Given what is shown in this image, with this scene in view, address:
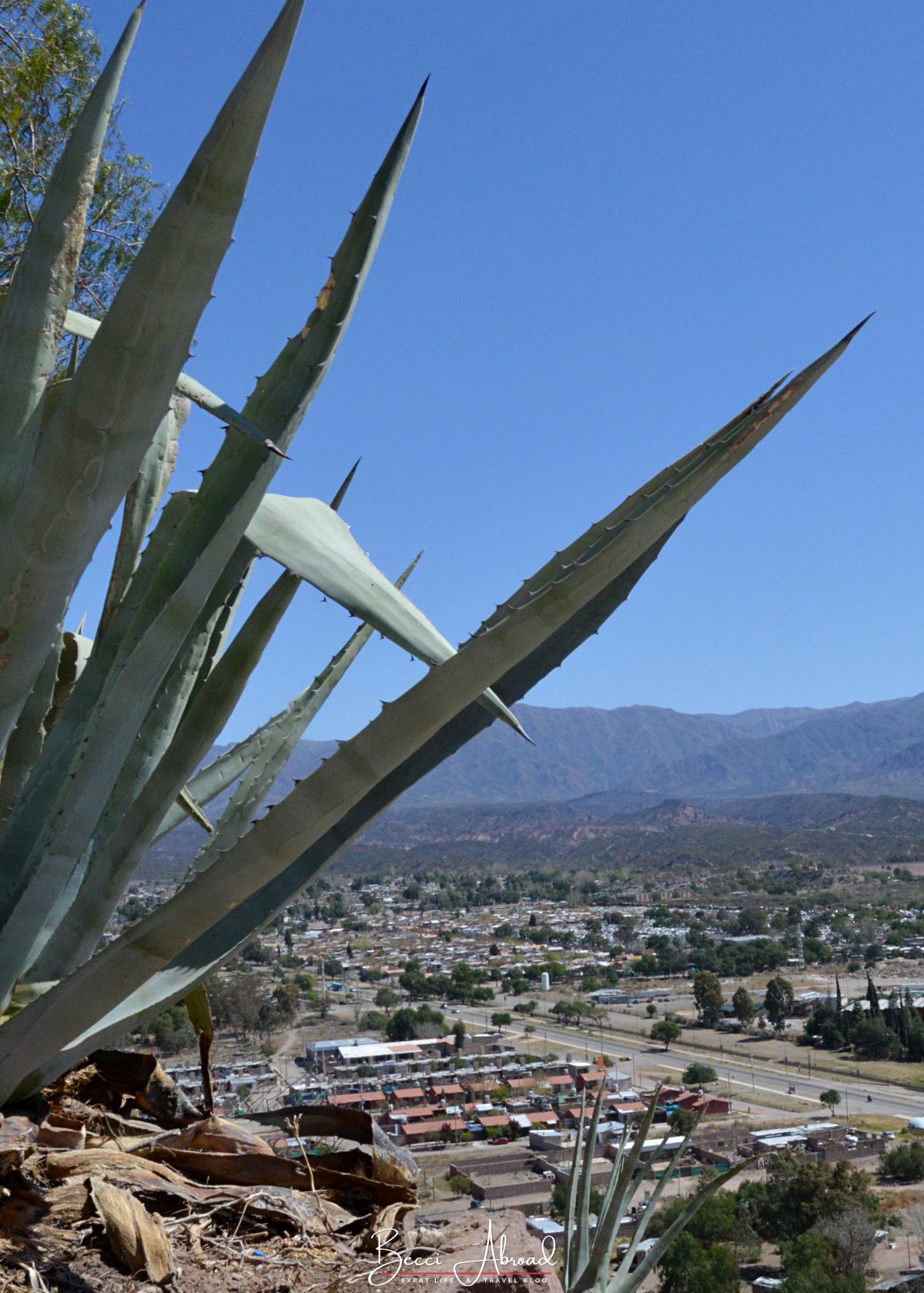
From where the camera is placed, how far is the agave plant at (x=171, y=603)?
120 centimetres

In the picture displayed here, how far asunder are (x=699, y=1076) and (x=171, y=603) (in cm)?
2893

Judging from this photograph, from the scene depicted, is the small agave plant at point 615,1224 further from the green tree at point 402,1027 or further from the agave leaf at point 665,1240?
the green tree at point 402,1027

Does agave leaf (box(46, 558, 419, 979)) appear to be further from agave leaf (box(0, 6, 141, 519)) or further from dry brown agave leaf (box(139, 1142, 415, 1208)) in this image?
agave leaf (box(0, 6, 141, 519))

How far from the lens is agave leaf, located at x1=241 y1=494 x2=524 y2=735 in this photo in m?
1.51

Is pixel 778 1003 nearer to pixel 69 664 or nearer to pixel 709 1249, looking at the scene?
pixel 709 1249

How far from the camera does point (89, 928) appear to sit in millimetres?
1618

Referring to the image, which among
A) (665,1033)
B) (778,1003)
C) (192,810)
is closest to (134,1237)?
(192,810)

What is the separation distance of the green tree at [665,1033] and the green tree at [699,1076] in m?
5.26

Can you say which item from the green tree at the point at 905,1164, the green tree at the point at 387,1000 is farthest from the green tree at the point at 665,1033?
the green tree at the point at 905,1164

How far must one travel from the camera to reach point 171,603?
4.71 feet

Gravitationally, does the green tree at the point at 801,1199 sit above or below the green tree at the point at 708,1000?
above

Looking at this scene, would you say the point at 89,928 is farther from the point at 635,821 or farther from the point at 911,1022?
the point at 635,821

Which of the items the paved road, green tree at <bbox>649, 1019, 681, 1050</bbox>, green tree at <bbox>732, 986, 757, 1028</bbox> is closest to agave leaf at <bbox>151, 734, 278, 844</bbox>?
the paved road

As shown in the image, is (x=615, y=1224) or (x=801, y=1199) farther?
(x=801, y=1199)
